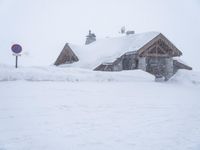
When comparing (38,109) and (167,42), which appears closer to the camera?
(38,109)

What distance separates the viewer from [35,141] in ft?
17.5

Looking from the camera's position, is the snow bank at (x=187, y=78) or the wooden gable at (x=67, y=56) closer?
the snow bank at (x=187, y=78)

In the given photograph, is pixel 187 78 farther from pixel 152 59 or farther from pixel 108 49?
pixel 108 49

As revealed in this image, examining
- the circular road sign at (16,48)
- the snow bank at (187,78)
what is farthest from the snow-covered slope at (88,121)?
the snow bank at (187,78)

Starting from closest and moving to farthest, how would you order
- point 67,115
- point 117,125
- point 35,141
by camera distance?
1. point 35,141
2. point 117,125
3. point 67,115

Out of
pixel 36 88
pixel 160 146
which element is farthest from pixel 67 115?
pixel 36 88

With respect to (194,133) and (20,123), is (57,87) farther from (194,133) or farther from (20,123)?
(194,133)

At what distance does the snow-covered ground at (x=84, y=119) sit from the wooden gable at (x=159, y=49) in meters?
14.1

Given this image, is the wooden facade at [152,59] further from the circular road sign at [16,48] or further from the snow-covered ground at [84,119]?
the snow-covered ground at [84,119]

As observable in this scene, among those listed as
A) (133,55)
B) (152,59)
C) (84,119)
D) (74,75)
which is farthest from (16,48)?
(152,59)

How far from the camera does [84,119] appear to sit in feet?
24.0

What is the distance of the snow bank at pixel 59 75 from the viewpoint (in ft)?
40.7

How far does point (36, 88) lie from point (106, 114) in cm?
392

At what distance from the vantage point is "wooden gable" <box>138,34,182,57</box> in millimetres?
26300
